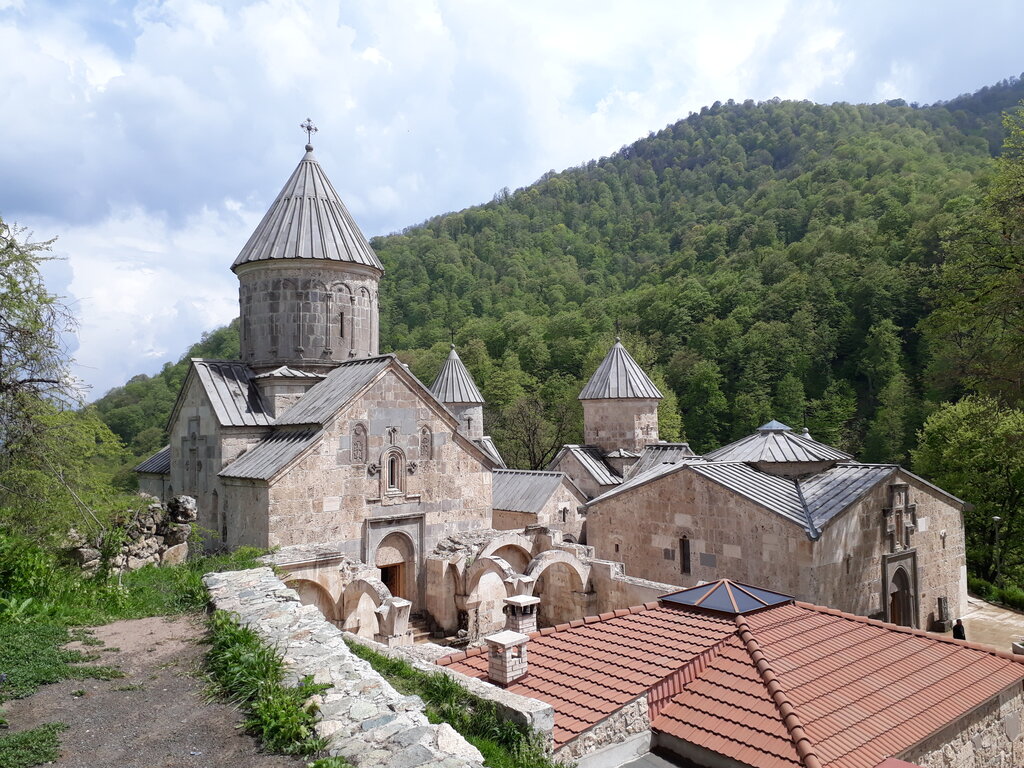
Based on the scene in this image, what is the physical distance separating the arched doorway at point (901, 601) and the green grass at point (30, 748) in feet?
43.0

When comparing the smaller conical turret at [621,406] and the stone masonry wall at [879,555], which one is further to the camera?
the smaller conical turret at [621,406]

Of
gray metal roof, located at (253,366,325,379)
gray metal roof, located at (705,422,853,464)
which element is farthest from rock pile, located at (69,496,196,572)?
gray metal roof, located at (705,422,853,464)

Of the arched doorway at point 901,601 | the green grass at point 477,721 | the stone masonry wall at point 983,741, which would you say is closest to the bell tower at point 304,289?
→ the green grass at point 477,721

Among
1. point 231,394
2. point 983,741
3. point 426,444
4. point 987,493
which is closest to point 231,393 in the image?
point 231,394

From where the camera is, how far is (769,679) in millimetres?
6129

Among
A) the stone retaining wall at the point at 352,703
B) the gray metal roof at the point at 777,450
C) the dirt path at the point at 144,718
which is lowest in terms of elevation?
the dirt path at the point at 144,718

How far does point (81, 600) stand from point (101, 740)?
3.40 m

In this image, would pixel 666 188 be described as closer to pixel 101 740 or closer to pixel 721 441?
pixel 721 441

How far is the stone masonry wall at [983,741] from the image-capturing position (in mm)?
6188

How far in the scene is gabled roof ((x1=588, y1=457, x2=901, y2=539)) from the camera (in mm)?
11094

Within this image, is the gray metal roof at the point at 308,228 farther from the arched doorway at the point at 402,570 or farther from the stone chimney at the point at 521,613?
the stone chimney at the point at 521,613

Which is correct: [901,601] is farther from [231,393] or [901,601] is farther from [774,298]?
[774,298]

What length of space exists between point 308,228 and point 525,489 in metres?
9.56

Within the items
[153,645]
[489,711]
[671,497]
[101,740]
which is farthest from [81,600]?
[671,497]
